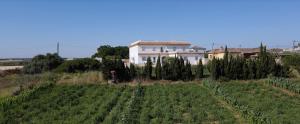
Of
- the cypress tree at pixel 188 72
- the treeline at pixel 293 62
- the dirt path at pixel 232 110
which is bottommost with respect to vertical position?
the dirt path at pixel 232 110

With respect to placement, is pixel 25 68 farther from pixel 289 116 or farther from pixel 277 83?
pixel 289 116

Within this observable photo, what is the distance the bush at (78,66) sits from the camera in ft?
158

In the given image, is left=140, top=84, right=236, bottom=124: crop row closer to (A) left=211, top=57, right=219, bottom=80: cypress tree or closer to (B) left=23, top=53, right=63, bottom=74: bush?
(A) left=211, top=57, right=219, bottom=80: cypress tree

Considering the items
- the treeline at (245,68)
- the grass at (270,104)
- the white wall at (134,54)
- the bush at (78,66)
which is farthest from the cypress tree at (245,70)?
the white wall at (134,54)

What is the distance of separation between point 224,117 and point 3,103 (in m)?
11.4

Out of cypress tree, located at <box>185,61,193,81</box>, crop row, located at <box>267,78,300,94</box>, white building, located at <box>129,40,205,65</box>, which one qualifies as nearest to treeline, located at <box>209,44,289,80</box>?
cypress tree, located at <box>185,61,193,81</box>

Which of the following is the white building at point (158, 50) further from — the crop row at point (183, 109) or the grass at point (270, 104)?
the crop row at point (183, 109)

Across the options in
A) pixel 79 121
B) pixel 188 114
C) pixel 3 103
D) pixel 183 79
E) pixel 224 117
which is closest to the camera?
pixel 79 121

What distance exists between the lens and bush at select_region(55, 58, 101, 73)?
48062 mm

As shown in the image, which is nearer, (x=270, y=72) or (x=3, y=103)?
(x=3, y=103)

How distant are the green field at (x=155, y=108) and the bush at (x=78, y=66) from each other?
70.0 ft

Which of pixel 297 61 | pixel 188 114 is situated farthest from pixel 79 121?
pixel 297 61

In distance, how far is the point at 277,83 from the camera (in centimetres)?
3020

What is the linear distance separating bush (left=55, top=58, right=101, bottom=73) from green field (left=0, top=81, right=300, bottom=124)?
21321 mm
